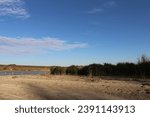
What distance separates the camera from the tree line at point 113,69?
33.0 metres

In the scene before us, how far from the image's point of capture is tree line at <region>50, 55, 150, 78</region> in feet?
108

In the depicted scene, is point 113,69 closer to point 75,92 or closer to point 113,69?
point 113,69

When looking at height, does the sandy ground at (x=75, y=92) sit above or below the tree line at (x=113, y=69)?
below

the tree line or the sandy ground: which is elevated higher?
the tree line

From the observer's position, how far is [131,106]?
10.2m

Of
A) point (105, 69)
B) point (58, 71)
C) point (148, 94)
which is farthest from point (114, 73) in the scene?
point (148, 94)

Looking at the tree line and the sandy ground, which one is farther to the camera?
the tree line

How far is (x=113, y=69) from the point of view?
38.0 metres

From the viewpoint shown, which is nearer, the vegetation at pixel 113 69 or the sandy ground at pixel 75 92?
the sandy ground at pixel 75 92

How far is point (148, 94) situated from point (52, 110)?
7.30 m

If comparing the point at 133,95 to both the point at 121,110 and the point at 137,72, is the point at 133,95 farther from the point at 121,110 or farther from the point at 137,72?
the point at 137,72

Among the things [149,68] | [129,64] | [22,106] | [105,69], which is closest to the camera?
[22,106]

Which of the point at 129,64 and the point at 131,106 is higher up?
the point at 129,64

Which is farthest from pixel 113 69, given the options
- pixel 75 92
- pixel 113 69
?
pixel 75 92
